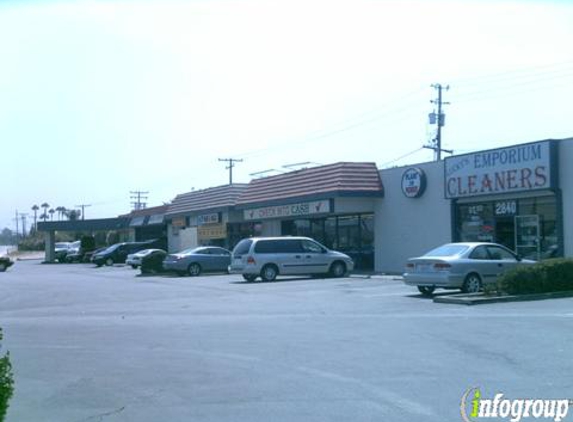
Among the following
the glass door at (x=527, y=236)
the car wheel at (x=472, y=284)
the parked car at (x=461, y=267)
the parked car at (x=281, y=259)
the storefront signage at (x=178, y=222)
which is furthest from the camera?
the storefront signage at (x=178, y=222)

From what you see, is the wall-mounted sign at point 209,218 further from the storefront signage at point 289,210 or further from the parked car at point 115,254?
the parked car at point 115,254

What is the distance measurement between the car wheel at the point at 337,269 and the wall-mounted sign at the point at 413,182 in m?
4.26

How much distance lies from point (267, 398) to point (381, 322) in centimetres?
681

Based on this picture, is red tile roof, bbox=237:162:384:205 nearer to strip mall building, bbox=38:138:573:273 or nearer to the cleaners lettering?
strip mall building, bbox=38:138:573:273

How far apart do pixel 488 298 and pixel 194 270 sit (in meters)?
20.4

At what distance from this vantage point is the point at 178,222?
54656 millimetres

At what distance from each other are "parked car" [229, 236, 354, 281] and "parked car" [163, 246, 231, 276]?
6.16 metres

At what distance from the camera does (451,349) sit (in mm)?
11508

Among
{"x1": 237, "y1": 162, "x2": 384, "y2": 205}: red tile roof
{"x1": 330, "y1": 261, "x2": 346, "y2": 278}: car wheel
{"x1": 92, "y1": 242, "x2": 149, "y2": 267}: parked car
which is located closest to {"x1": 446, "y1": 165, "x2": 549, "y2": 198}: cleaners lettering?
{"x1": 330, "y1": 261, "x2": 346, "y2": 278}: car wheel

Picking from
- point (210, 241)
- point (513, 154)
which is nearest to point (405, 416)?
point (513, 154)

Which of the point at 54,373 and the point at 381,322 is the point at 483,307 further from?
the point at 54,373

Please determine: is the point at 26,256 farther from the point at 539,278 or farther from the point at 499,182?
the point at 539,278

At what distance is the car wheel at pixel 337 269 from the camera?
102 feet

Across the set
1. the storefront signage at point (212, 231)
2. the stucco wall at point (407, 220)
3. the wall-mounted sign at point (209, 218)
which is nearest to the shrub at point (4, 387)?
the stucco wall at point (407, 220)
